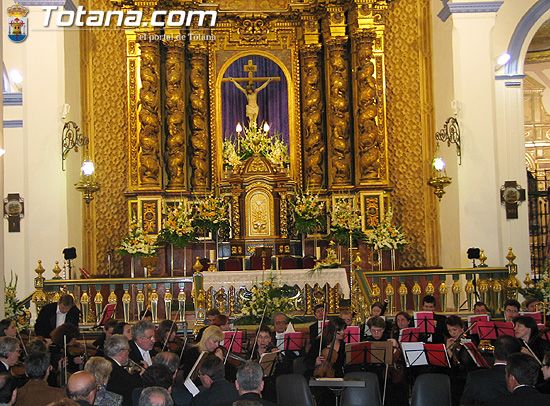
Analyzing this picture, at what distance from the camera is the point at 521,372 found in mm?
7461

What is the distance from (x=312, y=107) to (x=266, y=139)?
1.31 m

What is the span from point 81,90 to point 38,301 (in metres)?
7.50

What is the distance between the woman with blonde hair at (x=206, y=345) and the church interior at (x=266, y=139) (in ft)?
27.9

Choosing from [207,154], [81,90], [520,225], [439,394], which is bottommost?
[439,394]

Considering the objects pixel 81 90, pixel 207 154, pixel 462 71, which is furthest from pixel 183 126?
pixel 462 71

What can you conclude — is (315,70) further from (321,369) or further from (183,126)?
(321,369)

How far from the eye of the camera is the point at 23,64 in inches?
774

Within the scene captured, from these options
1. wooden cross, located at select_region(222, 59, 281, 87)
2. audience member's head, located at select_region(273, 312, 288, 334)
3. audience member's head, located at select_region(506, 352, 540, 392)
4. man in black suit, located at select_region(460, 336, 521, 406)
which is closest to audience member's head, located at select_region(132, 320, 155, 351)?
man in black suit, located at select_region(460, 336, 521, 406)

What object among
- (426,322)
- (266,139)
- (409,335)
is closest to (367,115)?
(266,139)

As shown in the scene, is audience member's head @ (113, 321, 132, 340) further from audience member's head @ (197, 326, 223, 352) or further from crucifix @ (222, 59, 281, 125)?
crucifix @ (222, 59, 281, 125)

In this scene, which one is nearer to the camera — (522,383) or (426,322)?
(522,383)

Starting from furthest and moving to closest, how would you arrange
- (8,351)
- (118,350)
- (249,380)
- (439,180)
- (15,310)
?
(439,180), (15,310), (8,351), (118,350), (249,380)

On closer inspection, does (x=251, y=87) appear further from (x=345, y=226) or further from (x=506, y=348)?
(x=506, y=348)

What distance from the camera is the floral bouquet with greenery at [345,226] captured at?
2103 cm
